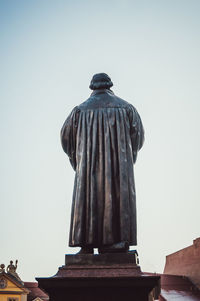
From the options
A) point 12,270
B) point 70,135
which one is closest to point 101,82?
point 70,135

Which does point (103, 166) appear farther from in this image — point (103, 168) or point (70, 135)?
point (70, 135)

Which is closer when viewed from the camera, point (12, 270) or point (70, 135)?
point (70, 135)

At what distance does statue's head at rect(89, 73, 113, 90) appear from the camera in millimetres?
5359

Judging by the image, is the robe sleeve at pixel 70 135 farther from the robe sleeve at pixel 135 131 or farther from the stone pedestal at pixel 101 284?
the stone pedestal at pixel 101 284

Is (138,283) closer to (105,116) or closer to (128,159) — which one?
(128,159)

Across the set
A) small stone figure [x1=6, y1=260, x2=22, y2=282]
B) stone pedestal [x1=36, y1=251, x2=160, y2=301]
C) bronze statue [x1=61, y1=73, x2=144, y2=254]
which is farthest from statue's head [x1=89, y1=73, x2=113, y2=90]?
small stone figure [x1=6, y1=260, x2=22, y2=282]

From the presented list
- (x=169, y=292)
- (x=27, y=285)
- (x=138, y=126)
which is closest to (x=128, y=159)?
(x=138, y=126)

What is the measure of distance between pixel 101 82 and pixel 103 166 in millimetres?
1489

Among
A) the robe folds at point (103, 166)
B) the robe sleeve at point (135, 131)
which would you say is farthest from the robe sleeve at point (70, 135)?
the robe sleeve at point (135, 131)

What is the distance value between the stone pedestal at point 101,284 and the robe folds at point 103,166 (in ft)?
1.58

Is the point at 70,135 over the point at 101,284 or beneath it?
over

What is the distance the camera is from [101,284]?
345cm

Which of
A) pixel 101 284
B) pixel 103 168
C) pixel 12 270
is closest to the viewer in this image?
pixel 101 284

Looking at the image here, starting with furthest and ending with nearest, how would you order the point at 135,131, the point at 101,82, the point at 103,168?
the point at 101,82 → the point at 135,131 → the point at 103,168
